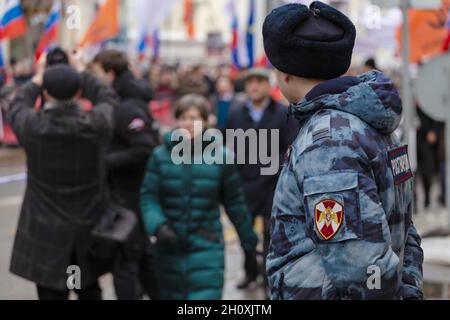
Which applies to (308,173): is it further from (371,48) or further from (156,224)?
(371,48)

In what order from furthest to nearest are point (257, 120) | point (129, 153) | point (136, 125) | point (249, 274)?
point (249, 274), point (257, 120), point (136, 125), point (129, 153)

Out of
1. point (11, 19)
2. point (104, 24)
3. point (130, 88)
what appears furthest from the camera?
point (11, 19)

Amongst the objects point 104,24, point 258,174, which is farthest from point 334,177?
point 104,24

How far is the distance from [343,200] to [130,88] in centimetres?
455

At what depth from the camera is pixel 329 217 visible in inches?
102

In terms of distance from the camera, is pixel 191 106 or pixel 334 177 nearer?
pixel 334 177

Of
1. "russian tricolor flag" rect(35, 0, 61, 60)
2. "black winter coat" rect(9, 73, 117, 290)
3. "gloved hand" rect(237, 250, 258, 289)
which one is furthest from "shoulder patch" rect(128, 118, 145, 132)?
"russian tricolor flag" rect(35, 0, 61, 60)

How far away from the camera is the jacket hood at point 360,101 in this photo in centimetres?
274

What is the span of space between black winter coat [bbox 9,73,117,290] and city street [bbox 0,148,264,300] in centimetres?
192

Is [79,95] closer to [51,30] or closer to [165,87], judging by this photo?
[51,30]

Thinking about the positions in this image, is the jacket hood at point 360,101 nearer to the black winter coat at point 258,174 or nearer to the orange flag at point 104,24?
the black winter coat at point 258,174

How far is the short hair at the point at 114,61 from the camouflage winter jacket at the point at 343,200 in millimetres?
4311

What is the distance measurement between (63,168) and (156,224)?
0.61 metres
